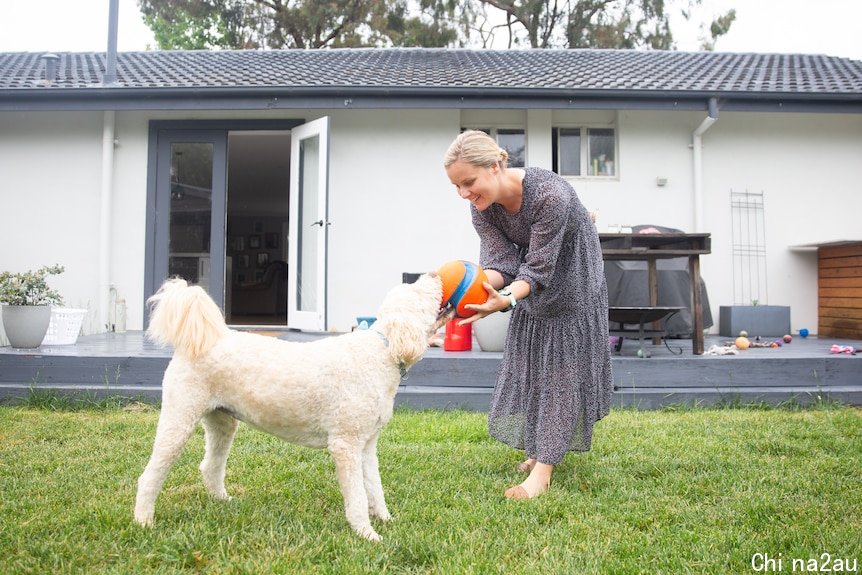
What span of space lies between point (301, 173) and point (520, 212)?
5657 mm

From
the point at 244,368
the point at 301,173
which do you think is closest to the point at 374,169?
the point at 301,173

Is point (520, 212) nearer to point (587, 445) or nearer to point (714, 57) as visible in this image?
point (587, 445)

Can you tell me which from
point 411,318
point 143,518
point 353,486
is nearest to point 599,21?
point 411,318

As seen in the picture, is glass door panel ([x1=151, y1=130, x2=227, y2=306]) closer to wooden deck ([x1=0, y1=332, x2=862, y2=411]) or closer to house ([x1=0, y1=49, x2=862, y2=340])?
house ([x1=0, y1=49, x2=862, y2=340])

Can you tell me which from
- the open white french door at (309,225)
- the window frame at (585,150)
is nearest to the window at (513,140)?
the window frame at (585,150)

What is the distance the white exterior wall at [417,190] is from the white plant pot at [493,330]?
2.44 m

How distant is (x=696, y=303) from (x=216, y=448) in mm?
4050

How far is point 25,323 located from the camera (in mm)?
5453

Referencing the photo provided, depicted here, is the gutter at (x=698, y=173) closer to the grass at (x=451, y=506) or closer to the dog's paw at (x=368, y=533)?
the grass at (x=451, y=506)

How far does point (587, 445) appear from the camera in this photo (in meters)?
3.03

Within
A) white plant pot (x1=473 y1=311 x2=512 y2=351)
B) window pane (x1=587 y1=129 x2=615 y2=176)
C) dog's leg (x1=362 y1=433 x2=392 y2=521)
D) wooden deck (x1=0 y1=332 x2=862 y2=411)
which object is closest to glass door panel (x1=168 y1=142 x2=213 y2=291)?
wooden deck (x1=0 y1=332 x2=862 y2=411)

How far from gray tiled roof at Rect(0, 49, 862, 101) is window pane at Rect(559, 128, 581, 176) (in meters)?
0.67

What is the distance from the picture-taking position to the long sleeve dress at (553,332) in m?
2.83

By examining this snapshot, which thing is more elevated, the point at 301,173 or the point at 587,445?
the point at 301,173
